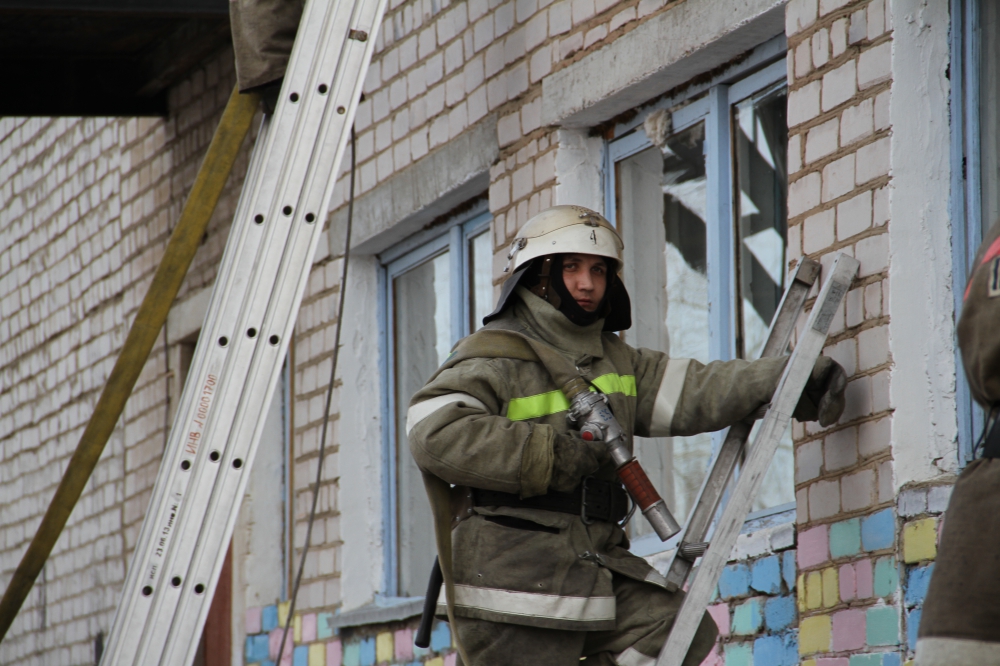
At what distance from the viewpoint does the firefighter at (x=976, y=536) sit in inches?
102

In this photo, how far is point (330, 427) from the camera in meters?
7.13

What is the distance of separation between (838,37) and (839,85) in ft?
0.45

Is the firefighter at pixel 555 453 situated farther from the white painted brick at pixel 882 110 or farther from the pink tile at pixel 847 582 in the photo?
the white painted brick at pixel 882 110

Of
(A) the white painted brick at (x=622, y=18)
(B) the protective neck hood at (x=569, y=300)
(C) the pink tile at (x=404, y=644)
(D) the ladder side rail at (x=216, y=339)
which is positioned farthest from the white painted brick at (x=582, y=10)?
(C) the pink tile at (x=404, y=644)

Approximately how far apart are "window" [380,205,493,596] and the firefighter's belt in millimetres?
2552

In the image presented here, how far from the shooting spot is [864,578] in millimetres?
4125

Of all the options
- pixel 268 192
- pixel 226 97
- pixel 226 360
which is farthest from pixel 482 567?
pixel 226 97

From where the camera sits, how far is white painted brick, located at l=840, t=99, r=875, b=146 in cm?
423

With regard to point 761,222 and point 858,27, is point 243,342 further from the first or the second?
point 858,27

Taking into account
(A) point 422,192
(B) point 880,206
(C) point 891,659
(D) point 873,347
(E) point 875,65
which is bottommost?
(C) point 891,659

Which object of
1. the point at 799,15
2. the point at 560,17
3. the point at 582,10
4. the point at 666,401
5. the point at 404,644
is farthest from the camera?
the point at 404,644

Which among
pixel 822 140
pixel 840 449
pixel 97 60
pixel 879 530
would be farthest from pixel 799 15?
pixel 97 60

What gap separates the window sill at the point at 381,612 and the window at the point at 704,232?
1330 millimetres

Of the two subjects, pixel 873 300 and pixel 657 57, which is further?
pixel 657 57
